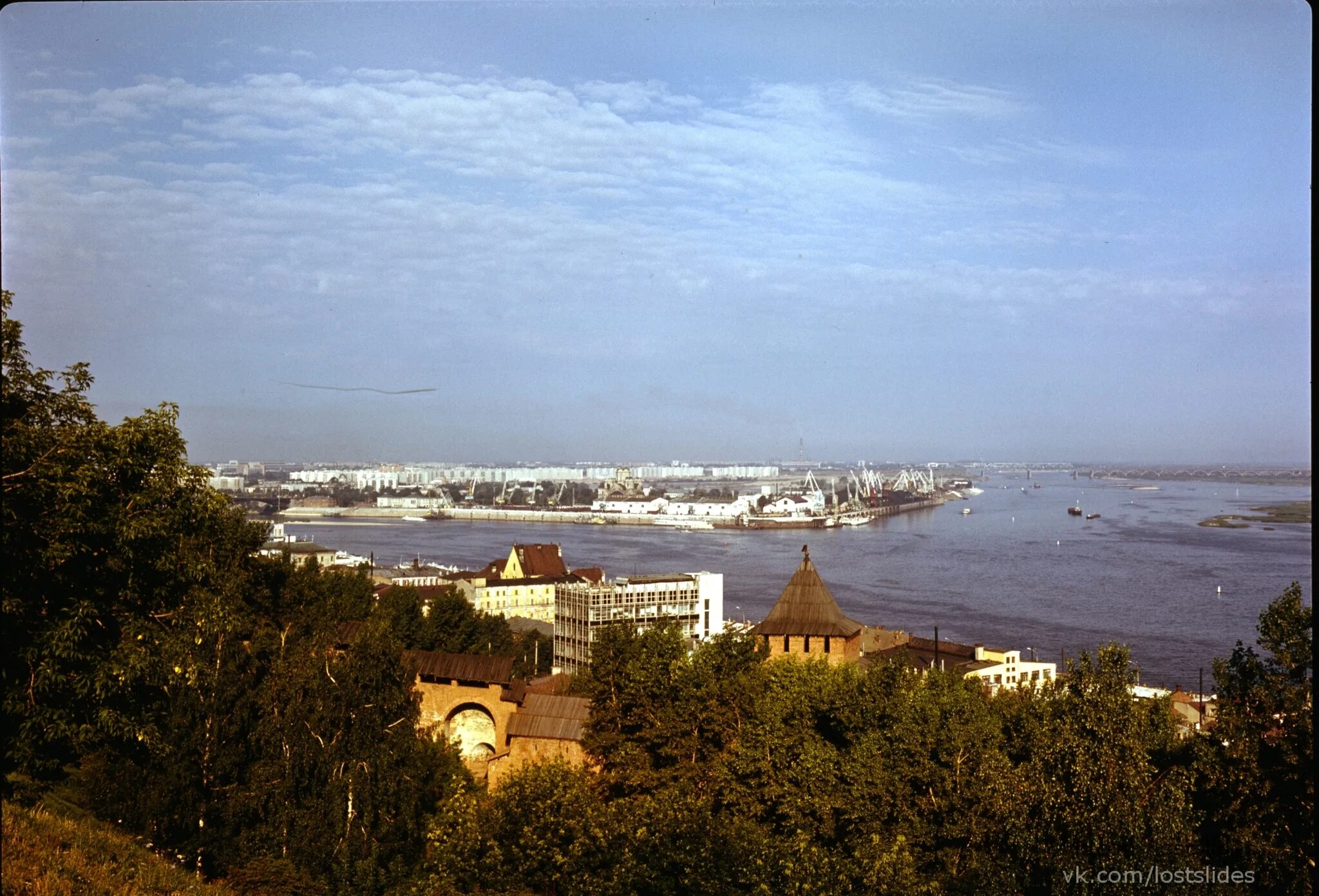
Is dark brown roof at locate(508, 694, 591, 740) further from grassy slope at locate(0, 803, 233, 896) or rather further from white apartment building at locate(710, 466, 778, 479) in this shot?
white apartment building at locate(710, 466, 778, 479)

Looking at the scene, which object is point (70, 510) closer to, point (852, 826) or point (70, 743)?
point (70, 743)

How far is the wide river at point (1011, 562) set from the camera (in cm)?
1875

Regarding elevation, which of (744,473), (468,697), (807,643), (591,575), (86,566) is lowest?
(591,575)

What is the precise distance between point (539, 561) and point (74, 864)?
68.7 feet

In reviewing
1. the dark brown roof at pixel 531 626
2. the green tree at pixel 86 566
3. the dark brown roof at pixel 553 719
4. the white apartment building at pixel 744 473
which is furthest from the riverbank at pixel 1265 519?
the white apartment building at pixel 744 473

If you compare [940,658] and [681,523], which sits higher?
[940,658]

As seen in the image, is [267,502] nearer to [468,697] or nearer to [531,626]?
[531,626]

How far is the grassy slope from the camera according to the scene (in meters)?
2.97

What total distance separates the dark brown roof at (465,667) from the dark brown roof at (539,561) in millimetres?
15476

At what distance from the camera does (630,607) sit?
14.6 m

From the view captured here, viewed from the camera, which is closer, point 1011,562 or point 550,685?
point 550,685

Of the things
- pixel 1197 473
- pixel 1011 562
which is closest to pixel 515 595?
pixel 1011 562

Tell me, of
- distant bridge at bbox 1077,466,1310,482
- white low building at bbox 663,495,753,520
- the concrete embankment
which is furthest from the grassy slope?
distant bridge at bbox 1077,466,1310,482

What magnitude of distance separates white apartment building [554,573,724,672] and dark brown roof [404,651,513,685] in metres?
5.21
